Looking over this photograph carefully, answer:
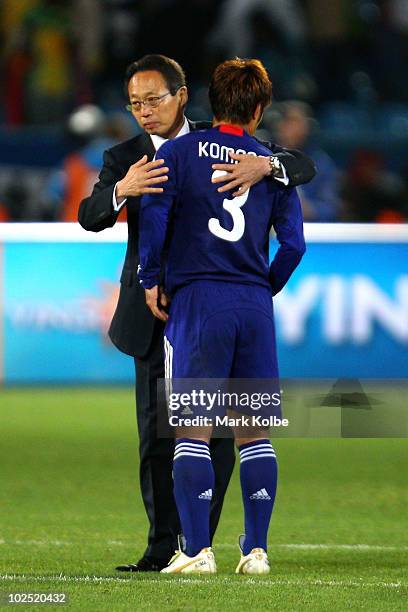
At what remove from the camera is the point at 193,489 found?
5.33 meters

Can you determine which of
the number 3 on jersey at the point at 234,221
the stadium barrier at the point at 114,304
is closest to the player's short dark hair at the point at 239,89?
the number 3 on jersey at the point at 234,221

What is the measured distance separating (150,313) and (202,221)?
52cm

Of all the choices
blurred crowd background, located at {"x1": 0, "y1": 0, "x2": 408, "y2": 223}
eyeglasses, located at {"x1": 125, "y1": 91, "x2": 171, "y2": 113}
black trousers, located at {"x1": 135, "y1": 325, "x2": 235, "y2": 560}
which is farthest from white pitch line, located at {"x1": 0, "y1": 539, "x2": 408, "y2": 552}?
blurred crowd background, located at {"x1": 0, "y1": 0, "x2": 408, "y2": 223}

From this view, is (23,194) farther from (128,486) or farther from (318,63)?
(128,486)

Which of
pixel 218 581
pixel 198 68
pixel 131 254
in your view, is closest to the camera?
pixel 218 581

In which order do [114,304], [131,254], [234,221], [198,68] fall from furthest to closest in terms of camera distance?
[198,68]
[114,304]
[131,254]
[234,221]

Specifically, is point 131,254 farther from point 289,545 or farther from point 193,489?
point 289,545

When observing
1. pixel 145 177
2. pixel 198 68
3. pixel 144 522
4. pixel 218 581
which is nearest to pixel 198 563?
pixel 218 581

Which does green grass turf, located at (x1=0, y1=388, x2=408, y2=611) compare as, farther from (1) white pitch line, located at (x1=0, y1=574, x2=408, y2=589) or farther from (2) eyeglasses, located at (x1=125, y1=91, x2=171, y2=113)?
(2) eyeglasses, located at (x1=125, y1=91, x2=171, y2=113)

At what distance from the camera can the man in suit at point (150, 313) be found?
225 inches

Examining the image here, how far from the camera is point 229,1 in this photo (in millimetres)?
17453

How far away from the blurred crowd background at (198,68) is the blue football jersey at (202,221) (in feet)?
30.9

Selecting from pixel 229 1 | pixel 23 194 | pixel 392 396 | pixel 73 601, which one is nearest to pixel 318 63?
pixel 229 1

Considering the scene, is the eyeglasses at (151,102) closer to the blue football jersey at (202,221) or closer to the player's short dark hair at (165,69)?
the player's short dark hair at (165,69)
